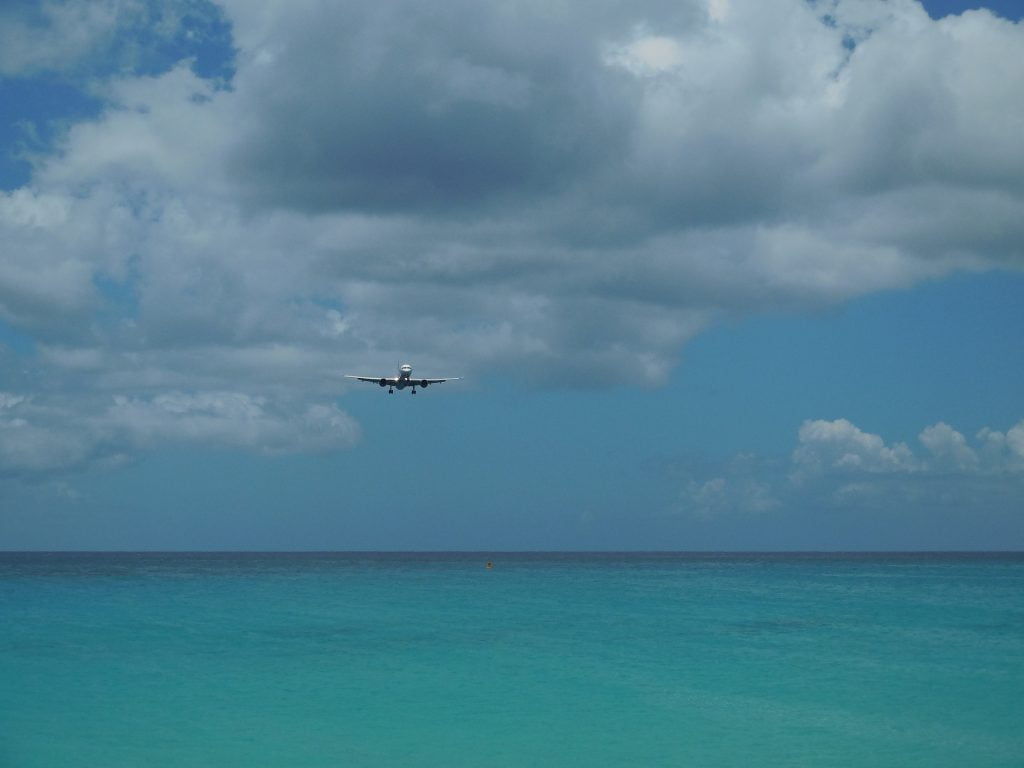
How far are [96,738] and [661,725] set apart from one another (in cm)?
1547

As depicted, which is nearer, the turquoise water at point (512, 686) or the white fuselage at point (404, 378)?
the turquoise water at point (512, 686)

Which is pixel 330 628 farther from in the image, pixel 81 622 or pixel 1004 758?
pixel 1004 758

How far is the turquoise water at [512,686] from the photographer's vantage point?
2380 cm

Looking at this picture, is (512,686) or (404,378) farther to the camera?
(404,378)

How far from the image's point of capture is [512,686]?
104ft

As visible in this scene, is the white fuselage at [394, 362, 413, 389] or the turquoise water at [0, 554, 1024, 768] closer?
the turquoise water at [0, 554, 1024, 768]

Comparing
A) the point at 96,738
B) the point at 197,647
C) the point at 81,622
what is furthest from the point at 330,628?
the point at 96,738

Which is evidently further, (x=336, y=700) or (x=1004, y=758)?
(x=336, y=700)

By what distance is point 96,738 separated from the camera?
25.1 m

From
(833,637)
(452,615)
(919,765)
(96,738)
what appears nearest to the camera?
(919,765)

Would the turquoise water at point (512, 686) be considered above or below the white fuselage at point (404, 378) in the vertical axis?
below

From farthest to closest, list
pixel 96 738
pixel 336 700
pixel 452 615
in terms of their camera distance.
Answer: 1. pixel 452 615
2. pixel 336 700
3. pixel 96 738

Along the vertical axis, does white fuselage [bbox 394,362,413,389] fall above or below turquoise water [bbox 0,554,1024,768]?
above

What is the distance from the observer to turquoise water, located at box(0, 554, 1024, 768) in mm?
23797
